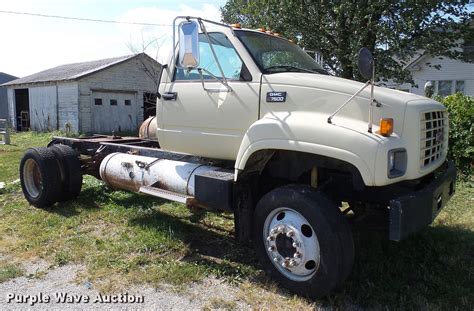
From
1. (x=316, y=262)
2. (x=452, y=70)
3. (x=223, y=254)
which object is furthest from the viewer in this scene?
(x=452, y=70)

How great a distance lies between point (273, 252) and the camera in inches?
156

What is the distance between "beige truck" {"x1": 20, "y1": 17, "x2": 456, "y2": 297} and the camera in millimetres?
3543

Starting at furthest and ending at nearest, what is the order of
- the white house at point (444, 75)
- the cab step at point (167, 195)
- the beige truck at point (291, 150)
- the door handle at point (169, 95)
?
the white house at point (444, 75) < the door handle at point (169, 95) < the cab step at point (167, 195) < the beige truck at point (291, 150)

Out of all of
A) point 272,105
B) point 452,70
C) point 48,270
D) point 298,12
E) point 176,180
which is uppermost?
point 298,12

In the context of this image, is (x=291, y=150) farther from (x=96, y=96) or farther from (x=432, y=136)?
(x=96, y=96)

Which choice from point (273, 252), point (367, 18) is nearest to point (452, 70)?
point (367, 18)

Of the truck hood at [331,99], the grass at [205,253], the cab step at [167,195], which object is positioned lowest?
the grass at [205,253]

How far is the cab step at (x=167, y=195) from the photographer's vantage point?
478cm

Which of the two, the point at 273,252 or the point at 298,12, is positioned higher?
the point at 298,12

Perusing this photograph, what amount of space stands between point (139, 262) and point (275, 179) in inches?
64.7

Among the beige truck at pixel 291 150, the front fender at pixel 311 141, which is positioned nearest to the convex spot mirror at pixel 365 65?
the beige truck at pixel 291 150

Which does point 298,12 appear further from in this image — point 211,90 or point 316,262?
point 316,262

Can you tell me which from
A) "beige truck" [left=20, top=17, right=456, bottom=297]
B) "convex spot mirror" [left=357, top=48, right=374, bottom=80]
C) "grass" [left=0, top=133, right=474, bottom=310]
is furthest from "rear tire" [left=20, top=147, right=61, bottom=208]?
"convex spot mirror" [left=357, top=48, right=374, bottom=80]

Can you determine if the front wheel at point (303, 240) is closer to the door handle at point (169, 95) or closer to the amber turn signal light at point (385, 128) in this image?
the amber turn signal light at point (385, 128)
